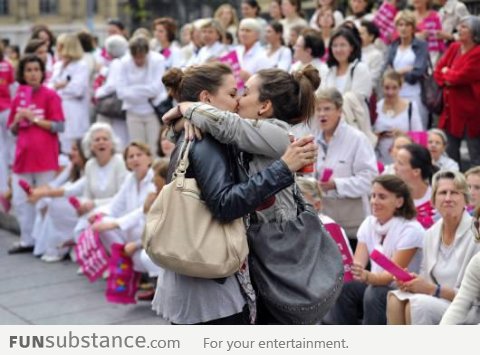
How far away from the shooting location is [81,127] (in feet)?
35.4

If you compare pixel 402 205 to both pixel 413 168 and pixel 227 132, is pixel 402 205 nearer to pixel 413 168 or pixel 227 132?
pixel 413 168

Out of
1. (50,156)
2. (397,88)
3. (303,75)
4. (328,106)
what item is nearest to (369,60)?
(397,88)

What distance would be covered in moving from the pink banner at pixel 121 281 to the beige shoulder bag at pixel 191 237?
3.79 meters

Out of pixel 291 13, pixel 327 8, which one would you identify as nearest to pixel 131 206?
pixel 327 8

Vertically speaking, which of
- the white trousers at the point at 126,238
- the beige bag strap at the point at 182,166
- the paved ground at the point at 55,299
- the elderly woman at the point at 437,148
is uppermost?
the beige bag strap at the point at 182,166

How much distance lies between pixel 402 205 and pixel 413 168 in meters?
0.62

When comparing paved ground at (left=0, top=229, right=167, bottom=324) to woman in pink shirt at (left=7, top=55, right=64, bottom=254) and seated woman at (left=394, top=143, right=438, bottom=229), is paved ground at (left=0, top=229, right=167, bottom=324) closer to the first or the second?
woman in pink shirt at (left=7, top=55, right=64, bottom=254)

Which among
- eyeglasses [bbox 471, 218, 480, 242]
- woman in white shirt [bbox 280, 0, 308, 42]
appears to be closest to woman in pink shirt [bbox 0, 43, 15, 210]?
woman in white shirt [bbox 280, 0, 308, 42]

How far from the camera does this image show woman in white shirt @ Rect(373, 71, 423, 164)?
7.98 meters

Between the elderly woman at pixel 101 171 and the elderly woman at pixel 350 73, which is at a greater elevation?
the elderly woman at pixel 350 73

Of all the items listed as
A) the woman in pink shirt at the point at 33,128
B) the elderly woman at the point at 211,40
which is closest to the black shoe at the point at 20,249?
the woman in pink shirt at the point at 33,128

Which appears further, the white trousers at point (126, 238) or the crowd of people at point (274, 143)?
the white trousers at point (126, 238)

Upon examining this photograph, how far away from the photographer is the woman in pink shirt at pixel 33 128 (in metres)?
8.93

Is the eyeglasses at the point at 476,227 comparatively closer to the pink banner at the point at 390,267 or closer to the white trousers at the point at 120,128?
the pink banner at the point at 390,267
